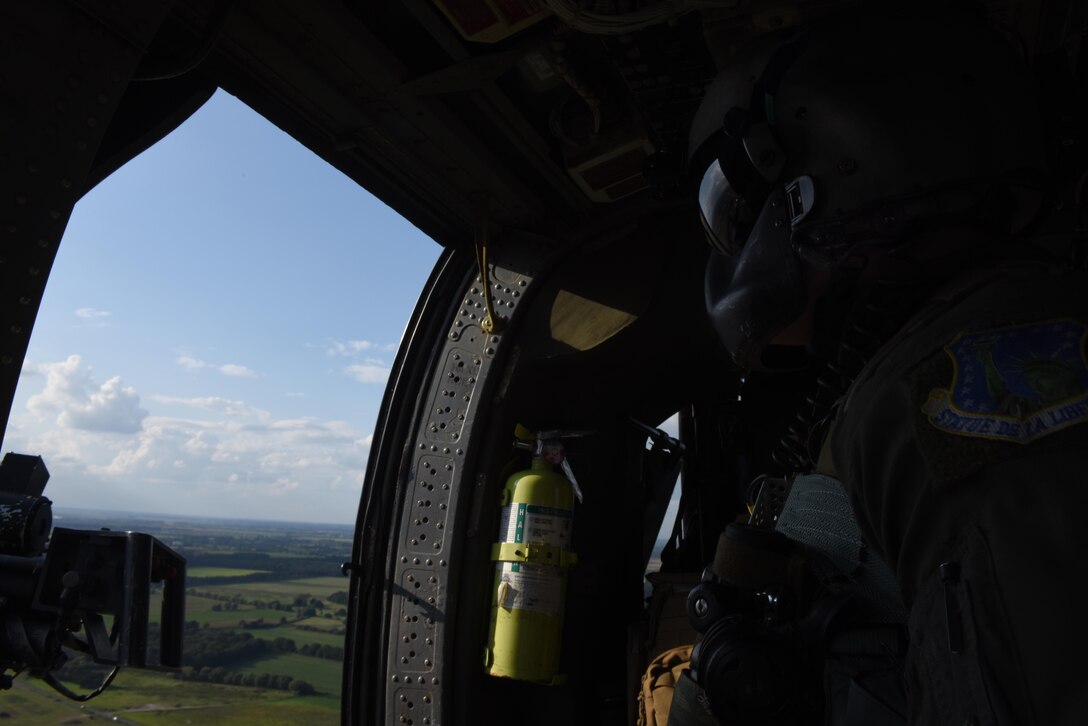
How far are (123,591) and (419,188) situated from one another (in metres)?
1.87

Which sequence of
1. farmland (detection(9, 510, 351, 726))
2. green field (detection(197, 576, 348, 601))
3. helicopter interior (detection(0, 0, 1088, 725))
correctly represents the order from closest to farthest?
helicopter interior (detection(0, 0, 1088, 725)) < farmland (detection(9, 510, 351, 726)) < green field (detection(197, 576, 348, 601))

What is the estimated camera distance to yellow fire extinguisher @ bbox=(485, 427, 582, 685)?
9.56 feet

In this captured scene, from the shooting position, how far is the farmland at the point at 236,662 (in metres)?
6.02

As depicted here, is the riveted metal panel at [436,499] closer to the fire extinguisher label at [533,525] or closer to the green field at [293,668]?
the fire extinguisher label at [533,525]

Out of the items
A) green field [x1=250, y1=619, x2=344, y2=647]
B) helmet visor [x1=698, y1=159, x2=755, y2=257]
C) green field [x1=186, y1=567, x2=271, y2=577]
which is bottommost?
green field [x1=250, y1=619, x2=344, y2=647]

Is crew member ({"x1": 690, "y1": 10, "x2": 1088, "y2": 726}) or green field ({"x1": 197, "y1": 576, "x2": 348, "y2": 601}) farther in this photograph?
green field ({"x1": 197, "y1": 576, "x2": 348, "y2": 601})

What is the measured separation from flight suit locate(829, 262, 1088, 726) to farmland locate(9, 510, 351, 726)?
182 centimetres

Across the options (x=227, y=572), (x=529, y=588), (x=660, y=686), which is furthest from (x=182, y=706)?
(x=227, y=572)

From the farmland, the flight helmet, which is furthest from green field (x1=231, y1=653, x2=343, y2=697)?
the flight helmet

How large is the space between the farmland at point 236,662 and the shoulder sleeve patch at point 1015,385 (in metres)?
1.90

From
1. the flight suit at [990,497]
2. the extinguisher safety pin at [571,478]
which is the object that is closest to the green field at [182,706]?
the extinguisher safety pin at [571,478]

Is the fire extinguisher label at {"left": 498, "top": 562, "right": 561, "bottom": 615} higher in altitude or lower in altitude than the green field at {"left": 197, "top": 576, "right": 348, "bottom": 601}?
higher

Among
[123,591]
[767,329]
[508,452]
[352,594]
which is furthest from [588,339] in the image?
[123,591]

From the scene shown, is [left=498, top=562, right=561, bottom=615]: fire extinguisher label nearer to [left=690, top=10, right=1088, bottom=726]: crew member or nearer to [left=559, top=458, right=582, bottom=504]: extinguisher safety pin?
[left=559, top=458, right=582, bottom=504]: extinguisher safety pin
